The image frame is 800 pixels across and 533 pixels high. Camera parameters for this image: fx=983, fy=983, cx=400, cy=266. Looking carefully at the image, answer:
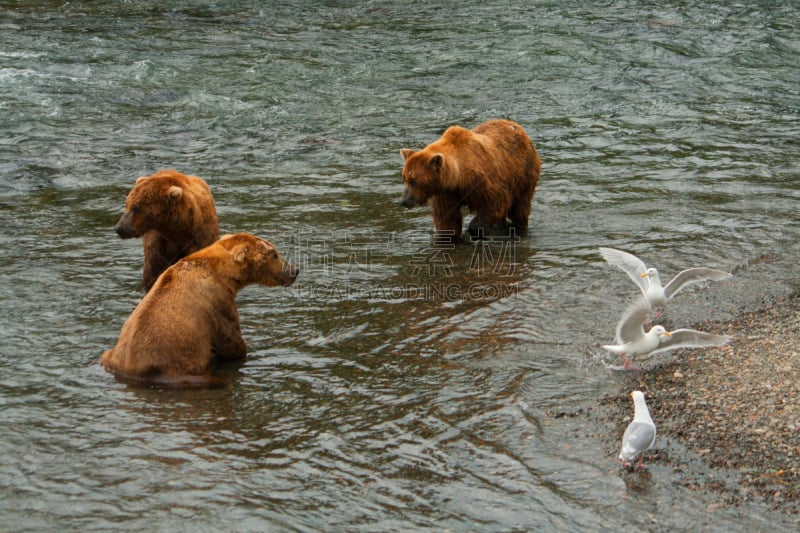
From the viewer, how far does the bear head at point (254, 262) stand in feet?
25.9

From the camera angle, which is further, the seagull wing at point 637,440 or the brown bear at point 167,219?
the brown bear at point 167,219

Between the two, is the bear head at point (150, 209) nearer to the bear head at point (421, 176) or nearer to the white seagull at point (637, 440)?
the bear head at point (421, 176)

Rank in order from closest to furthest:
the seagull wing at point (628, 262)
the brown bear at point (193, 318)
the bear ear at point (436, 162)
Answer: the brown bear at point (193, 318) < the seagull wing at point (628, 262) < the bear ear at point (436, 162)

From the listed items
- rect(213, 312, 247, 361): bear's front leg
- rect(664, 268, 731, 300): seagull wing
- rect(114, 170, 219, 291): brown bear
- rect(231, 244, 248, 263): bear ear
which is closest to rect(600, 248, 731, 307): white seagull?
rect(664, 268, 731, 300): seagull wing

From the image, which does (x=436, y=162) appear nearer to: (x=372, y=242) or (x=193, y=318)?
(x=372, y=242)

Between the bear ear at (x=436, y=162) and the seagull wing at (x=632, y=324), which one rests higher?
the bear ear at (x=436, y=162)

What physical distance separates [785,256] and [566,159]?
411cm

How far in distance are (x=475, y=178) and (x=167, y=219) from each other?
131 inches

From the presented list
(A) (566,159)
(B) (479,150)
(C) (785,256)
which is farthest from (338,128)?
(C) (785,256)

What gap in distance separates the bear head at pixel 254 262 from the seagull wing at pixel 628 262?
2.79 meters

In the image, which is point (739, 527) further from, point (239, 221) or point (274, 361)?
point (239, 221)

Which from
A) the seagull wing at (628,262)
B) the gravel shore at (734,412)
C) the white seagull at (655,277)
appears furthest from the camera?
the seagull wing at (628,262)

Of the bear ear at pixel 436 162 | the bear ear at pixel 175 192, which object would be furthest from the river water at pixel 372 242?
the bear ear at pixel 175 192

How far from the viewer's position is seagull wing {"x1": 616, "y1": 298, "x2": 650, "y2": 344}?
7258mm
